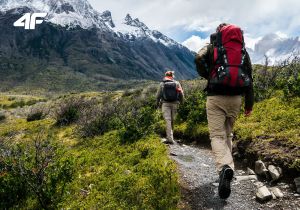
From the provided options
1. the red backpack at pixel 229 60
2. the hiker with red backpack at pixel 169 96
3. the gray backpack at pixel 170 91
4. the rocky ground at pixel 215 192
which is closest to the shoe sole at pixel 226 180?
the rocky ground at pixel 215 192

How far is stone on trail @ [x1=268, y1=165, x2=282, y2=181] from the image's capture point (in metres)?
8.02

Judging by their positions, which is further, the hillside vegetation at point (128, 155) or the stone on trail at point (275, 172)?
the stone on trail at point (275, 172)

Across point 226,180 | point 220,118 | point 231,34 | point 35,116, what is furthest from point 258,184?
point 35,116

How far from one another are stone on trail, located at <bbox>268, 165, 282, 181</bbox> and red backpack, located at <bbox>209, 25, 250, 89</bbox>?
6.87 ft

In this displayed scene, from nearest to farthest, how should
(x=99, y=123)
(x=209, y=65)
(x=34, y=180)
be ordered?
(x=209, y=65) → (x=34, y=180) → (x=99, y=123)

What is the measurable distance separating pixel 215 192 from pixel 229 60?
2.49 metres

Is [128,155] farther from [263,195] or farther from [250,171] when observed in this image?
[263,195]

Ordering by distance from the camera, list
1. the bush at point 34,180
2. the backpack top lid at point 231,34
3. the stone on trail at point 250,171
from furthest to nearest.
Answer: the stone on trail at point 250,171
the bush at point 34,180
the backpack top lid at point 231,34

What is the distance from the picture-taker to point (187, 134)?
46.1 feet

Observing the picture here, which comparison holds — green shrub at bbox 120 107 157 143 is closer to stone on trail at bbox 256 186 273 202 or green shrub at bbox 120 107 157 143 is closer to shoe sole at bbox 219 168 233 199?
stone on trail at bbox 256 186 273 202

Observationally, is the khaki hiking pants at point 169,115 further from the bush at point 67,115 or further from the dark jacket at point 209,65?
the bush at point 67,115

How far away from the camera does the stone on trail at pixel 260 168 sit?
8453 millimetres

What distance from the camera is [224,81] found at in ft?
22.9

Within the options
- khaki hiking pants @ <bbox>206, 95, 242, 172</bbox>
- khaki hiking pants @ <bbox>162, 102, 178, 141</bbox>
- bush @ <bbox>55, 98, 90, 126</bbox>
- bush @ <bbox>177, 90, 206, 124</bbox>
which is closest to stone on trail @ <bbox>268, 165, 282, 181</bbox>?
khaki hiking pants @ <bbox>206, 95, 242, 172</bbox>
